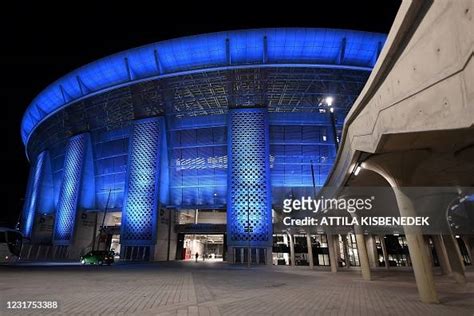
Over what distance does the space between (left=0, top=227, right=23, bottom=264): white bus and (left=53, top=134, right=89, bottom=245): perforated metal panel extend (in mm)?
16156

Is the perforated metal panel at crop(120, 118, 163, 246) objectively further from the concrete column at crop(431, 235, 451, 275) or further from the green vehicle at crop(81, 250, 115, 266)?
the concrete column at crop(431, 235, 451, 275)

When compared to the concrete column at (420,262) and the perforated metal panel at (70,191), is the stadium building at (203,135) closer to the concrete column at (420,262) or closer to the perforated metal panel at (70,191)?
the perforated metal panel at (70,191)

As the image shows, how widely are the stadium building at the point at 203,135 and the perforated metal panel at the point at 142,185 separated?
0.14m

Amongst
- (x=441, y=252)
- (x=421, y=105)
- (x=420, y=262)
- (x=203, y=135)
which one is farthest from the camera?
(x=203, y=135)

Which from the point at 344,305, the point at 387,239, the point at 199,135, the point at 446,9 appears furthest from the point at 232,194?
the point at 446,9

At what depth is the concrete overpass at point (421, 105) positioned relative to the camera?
350cm

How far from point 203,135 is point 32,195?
118 feet

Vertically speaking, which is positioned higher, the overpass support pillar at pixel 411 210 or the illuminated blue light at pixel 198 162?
the illuminated blue light at pixel 198 162

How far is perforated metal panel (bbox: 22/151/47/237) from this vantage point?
50.1 meters

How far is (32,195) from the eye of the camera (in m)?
52.8

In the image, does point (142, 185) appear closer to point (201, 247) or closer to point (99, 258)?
point (99, 258)

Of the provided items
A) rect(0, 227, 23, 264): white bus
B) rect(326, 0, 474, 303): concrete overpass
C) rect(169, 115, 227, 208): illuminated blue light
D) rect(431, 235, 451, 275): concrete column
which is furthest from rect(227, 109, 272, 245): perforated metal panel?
rect(326, 0, 474, 303): concrete overpass

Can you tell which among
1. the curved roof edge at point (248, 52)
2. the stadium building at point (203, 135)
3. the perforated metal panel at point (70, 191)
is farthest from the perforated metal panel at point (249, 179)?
the perforated metal panel at point (70, 191)

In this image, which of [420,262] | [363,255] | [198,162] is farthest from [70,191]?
[420,262]
